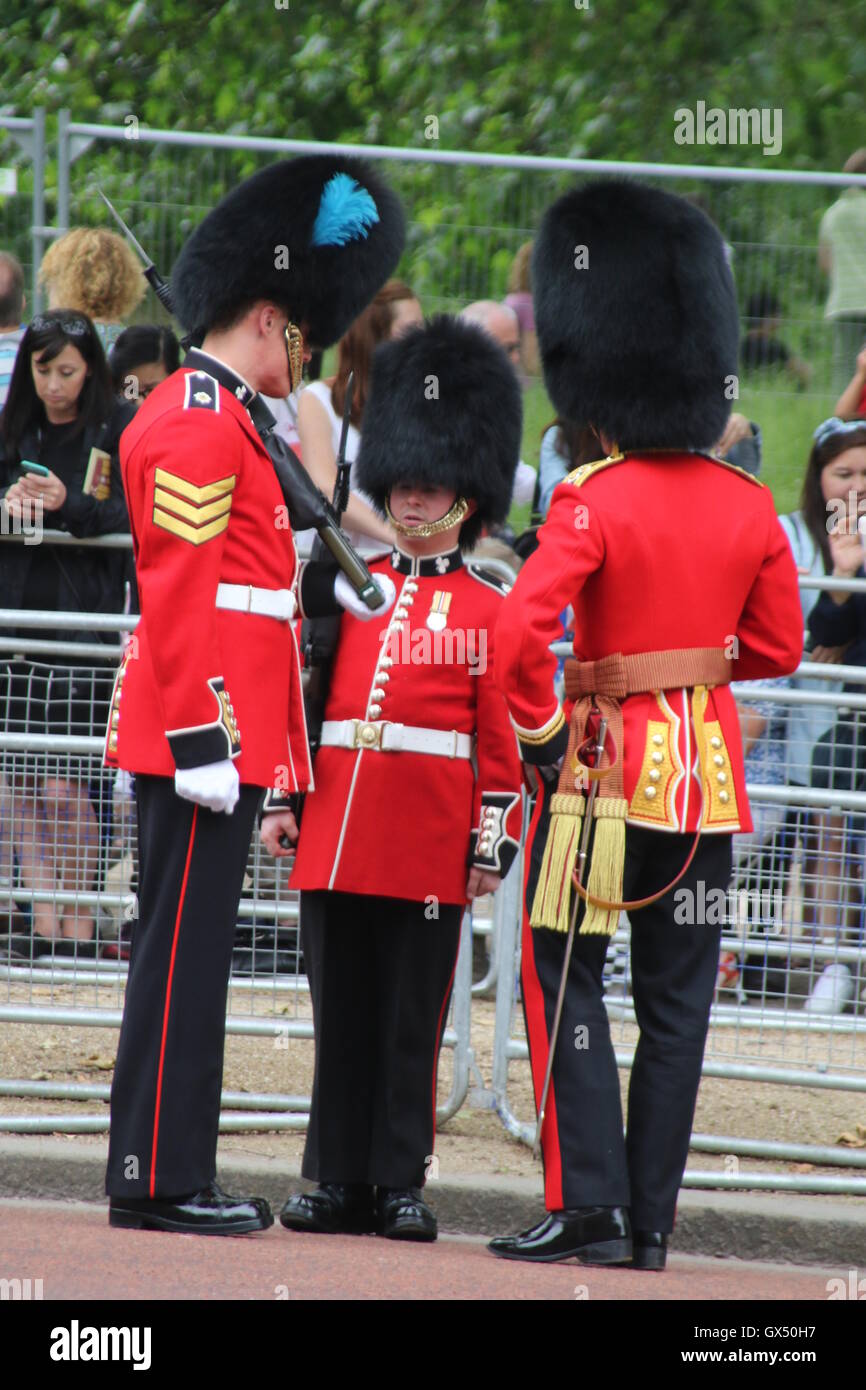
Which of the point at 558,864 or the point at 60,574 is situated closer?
the point at 558,864

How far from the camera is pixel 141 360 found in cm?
683

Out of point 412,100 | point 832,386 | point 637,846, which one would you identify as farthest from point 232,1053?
point 412,100

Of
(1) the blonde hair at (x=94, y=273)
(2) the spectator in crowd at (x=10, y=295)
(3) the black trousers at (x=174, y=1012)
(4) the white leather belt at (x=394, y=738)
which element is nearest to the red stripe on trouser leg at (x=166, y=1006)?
(3) the black trousers at (x=174, y=1012)

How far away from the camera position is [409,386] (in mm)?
4852

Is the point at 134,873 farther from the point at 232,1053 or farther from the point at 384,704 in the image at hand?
the point at 384,704

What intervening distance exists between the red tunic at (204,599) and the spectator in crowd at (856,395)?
10.5 ft

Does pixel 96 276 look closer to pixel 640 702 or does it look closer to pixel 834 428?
pixel 834 428

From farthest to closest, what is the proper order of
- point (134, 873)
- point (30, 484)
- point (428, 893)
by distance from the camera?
point (30, 484) → point (134, 873) → point (428, 893)

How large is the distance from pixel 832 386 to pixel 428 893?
3369mm

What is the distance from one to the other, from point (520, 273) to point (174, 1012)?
3879 mm

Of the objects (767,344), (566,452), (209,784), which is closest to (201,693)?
(209,784)

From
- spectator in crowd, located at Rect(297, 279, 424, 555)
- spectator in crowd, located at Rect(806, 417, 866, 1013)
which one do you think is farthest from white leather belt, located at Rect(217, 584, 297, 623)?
spectator in crowd, located at Rect(297, 279, 424, 555)

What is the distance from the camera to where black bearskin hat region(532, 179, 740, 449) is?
443 centimetres
